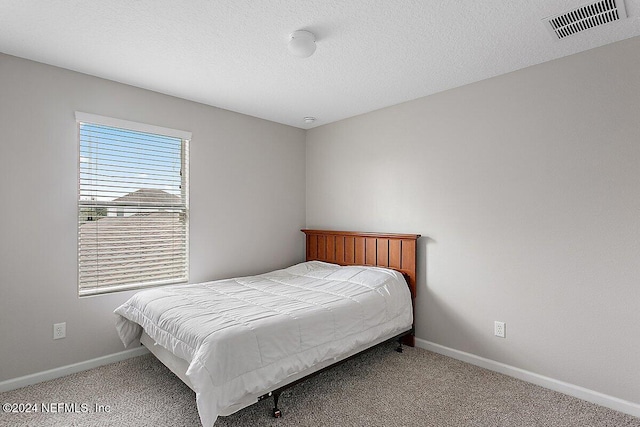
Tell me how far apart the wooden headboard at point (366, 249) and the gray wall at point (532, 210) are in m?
0.14

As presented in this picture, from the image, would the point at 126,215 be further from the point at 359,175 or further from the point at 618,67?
the point at 618,67

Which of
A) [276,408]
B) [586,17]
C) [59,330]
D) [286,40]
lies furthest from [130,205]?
[586,17]

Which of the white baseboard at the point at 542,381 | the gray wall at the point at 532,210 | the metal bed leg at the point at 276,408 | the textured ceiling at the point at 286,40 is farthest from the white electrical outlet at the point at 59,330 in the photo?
the white baseboard at the point at 542,381

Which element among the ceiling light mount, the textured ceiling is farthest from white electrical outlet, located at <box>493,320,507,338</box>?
the ceiling light mount

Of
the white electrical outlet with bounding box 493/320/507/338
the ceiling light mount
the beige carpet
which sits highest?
the ceiling light mount

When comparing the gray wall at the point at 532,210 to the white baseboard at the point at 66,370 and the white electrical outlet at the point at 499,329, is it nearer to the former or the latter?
the white electrical outlet at the point at 499,329

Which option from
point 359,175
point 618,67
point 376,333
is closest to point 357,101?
point 359,175

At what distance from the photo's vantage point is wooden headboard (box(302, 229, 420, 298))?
10.8 ft

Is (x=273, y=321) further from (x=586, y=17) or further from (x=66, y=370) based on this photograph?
(x=586, y=17)

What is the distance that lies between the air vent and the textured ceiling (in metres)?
0.05

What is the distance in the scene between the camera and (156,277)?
10.5 feet

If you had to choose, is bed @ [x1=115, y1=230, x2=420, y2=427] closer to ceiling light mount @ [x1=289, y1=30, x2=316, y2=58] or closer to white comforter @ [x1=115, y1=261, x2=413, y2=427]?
white comforter @ [x1=115, y1=261, x2=413, y2=427]

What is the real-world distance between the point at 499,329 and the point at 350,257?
1607 millimetres

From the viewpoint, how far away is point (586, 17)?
6.51ft
